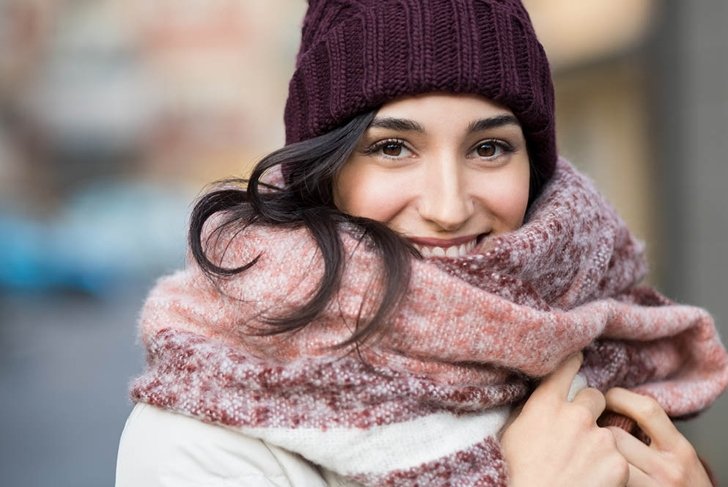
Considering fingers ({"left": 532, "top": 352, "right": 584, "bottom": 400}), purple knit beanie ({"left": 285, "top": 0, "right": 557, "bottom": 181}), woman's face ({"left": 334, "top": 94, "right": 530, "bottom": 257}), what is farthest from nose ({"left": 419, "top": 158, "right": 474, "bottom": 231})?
fingers ({"left": 532, "top": 352, "right": 584, "bottom": 400})

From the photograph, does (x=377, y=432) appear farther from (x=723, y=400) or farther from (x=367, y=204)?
(x=723, y=400)

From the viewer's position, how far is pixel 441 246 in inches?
73.0

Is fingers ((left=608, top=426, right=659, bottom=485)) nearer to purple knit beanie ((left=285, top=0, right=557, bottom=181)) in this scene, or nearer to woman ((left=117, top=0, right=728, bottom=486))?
woman ((left=117, top=0, right=728, bottom=486))

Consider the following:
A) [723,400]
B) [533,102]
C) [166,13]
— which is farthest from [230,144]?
[533,102]

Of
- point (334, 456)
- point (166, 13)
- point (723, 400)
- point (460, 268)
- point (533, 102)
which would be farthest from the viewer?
point (166, 13)

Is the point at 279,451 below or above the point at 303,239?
below

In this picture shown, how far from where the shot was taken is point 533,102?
1964 mm

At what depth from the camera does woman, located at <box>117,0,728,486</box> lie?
65.9 inches

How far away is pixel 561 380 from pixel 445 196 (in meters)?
0.43

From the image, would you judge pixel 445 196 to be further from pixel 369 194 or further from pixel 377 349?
pixel 377 349

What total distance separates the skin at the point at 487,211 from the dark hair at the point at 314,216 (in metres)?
0.04

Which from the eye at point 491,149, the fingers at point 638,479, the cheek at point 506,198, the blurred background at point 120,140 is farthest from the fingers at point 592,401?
the blurred background at point 120,140

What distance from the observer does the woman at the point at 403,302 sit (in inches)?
65.9

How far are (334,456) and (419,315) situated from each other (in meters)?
0.29
